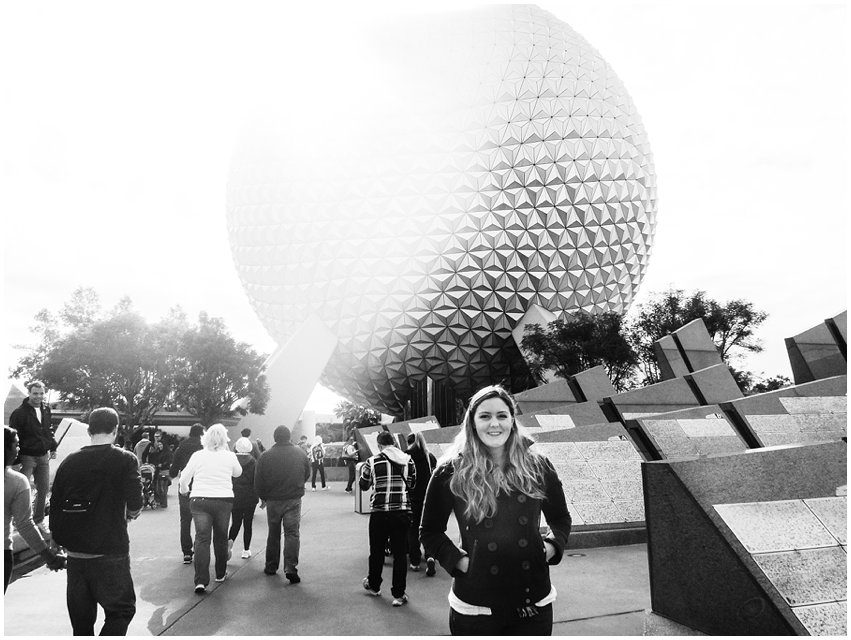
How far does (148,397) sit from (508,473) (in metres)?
29.3

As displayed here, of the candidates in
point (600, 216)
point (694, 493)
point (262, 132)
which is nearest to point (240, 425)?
point (262, 132)

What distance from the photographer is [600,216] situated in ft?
97.1

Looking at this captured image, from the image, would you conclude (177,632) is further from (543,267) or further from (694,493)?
(543,267)

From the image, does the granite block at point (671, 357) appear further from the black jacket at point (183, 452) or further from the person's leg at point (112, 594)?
the person's leg at point (112, 594)

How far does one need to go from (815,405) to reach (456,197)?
61.8 feet

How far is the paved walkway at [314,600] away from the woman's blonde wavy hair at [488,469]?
2.35 m

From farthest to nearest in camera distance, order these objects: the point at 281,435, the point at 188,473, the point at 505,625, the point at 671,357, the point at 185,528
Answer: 1. the point at 671,357
2. the point at 185,528
3. the point at 281,435
4. the point at 188,473
5. the point at 505,625

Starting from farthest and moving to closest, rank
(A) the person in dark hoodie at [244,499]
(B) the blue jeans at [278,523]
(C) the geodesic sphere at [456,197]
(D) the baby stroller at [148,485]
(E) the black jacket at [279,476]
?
(C) the geodesic sphere at [456,197] → (D) the baby stroller at [148,485] → (A) the person in dark hoodie at [244,499] → (E) the black jacket at [279,476] → (B) the blue jeans at [278,523]

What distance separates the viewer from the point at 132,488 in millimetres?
4176

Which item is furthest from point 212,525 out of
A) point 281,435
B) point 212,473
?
point 281,435

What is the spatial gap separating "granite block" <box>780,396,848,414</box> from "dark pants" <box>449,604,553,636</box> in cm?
1056

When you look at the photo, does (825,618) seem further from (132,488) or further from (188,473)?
(188,473)

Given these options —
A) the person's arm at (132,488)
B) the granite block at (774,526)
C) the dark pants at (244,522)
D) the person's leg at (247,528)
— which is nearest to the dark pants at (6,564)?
the person's arm at (132,488)

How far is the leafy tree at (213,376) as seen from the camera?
96.0 feet
